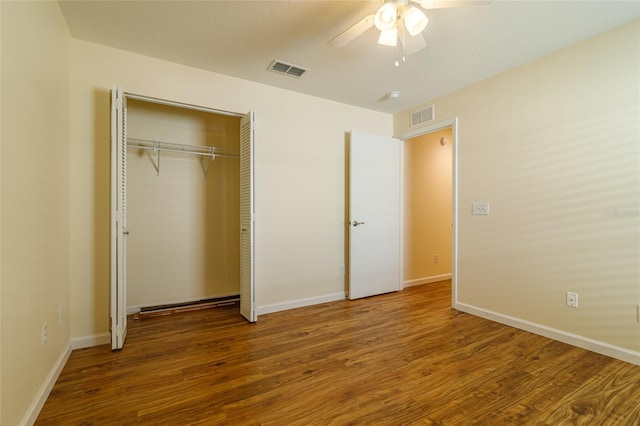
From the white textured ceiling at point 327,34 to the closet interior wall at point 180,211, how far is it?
0.83m

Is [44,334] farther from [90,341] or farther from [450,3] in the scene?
[450,3]

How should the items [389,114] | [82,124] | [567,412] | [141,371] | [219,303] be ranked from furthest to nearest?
[389,114] → [219,303] → [82,124] → [141,371] → [567,412]

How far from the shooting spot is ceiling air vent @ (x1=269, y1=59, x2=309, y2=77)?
9.05ft

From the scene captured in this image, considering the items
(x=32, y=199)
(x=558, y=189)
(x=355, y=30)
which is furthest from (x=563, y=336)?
(x=32, y=199)

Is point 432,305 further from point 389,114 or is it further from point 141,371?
point 141,371

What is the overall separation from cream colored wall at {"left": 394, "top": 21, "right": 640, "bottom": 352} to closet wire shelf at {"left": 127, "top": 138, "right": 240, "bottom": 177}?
2811 mm

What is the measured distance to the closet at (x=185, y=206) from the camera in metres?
3.11

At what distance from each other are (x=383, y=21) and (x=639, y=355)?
292 cm

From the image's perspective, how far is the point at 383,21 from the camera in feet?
5.74

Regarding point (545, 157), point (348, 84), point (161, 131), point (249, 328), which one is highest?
point (348, 84)

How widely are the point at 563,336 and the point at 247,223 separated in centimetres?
302

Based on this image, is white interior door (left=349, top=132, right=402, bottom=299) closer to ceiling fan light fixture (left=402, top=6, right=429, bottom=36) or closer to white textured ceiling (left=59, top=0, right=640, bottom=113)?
white textured ceiling (left=59, top=0, right=640, bottom=113)

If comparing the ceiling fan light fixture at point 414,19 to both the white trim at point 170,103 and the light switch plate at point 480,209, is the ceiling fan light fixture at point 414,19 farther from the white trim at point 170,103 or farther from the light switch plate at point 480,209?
the light switch plate at point 480,209

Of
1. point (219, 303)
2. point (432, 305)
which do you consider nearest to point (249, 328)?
point (219, 303)
